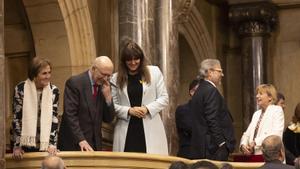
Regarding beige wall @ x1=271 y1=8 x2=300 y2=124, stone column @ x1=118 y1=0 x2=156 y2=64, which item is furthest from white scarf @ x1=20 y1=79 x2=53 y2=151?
beige wall @ x1=271 y1=8 x2=300 y2=124

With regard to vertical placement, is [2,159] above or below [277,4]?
below

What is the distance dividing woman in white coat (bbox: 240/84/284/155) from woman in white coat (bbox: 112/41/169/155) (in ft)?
3.30

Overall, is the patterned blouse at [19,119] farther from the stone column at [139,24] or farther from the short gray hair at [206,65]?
the stone column at [139,24]

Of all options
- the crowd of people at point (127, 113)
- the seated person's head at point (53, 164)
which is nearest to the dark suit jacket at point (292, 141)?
the crowd of people at point (127, 113)

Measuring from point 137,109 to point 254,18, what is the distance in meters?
8.16

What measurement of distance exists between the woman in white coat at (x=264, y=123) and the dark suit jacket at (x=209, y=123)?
7.7 inches

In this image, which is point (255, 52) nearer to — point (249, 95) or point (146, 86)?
point (249, 95)

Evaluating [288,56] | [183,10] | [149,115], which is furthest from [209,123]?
[288,56]

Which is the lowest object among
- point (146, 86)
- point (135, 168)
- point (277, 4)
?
point (135, 168)

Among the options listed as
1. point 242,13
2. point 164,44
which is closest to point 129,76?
point 164,44

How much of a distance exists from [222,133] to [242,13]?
24.8 feet

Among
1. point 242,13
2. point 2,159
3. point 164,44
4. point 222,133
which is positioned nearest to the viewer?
point 2,159

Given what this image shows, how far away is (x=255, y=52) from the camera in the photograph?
59.1ft

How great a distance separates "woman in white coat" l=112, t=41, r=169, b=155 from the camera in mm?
10062
